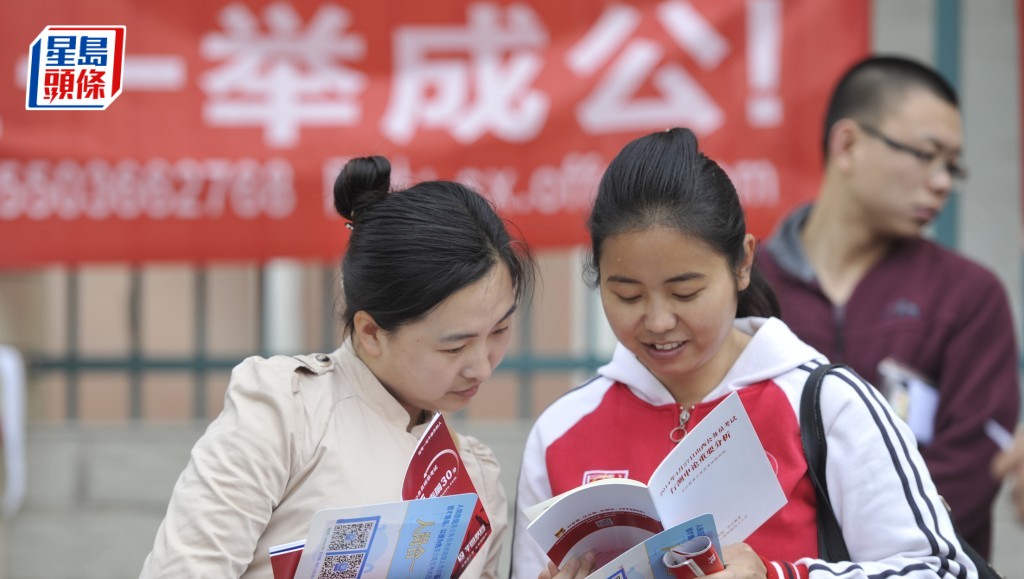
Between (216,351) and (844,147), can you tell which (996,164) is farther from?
(216,351)

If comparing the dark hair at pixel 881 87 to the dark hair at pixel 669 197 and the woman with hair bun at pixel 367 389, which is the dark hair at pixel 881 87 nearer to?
the dark hair at pixel 669 197

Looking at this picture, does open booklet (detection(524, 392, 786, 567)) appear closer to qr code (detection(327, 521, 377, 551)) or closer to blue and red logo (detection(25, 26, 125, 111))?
qr code (detection(327, 521, 377, 551))

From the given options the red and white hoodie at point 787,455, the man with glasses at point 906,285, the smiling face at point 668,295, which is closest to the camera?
the red and white hoodie at point 787,455

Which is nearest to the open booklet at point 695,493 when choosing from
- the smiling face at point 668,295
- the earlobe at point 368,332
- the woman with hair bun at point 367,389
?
the smiling face at point 668,295

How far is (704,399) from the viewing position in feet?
6.72

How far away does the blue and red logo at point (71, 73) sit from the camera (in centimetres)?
194

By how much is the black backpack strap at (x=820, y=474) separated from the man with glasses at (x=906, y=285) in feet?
3.03

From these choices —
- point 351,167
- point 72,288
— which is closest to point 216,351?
point 72,288

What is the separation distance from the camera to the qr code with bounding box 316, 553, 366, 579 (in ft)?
5.75

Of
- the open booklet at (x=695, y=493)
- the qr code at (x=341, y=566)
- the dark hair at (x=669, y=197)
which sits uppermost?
the dark hair at (x=669, y=197)

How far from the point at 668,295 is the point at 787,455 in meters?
0.31

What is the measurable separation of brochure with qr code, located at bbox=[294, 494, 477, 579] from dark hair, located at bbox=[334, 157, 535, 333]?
33 cm

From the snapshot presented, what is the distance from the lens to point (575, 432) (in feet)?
6.87

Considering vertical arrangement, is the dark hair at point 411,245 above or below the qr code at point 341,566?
above
